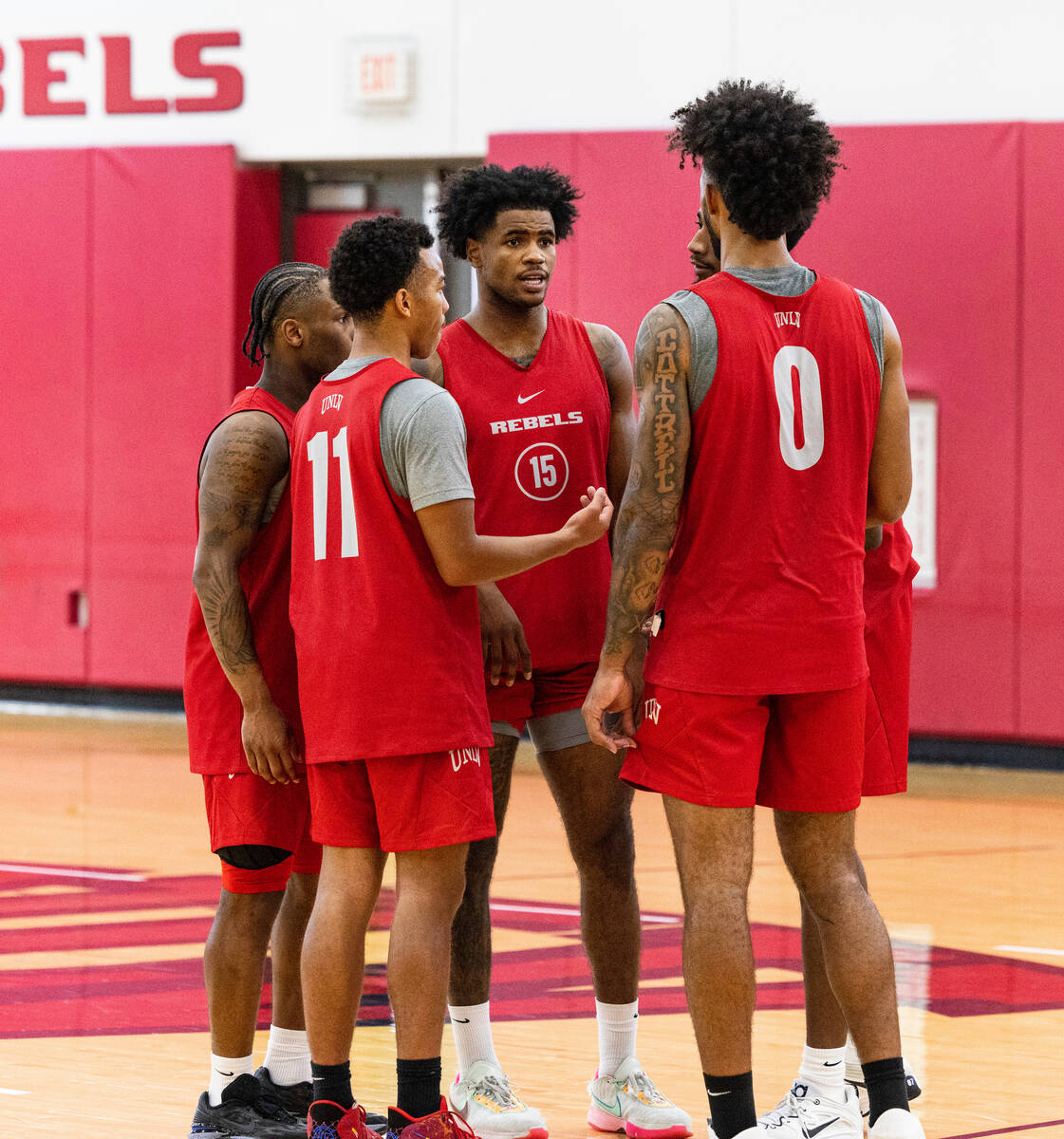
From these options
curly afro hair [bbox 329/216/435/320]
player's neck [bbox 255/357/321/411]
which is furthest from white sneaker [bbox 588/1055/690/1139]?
curly afro hair [bbox 329/216/435/320]

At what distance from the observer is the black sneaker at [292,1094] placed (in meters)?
3.45

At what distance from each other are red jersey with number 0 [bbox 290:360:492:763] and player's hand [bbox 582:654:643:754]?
0.62 ft

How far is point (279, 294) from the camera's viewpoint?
11.4 ft

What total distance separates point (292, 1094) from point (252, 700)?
2.58 ft

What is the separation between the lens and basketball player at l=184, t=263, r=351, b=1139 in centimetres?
328

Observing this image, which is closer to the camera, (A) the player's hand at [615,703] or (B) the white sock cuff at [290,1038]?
(A) the player's hand at [615,703]

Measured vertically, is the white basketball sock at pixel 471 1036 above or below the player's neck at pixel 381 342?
below

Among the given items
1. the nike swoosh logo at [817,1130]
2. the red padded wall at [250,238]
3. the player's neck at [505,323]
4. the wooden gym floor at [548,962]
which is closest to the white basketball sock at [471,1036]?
the wooden gym floor at [548,962]

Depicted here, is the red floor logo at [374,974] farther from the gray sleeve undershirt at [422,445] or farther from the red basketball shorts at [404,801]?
the gray sleeve undershirt at [422,445]

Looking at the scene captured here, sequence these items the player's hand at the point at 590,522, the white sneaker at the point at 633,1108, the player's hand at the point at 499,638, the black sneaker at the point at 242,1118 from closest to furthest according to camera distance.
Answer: the player's hand at the point at 590,522 < the black sneaker at the point at 242,1118 < the white sneaker at the point at 633,1108 < the player's hand at the point at 499,638

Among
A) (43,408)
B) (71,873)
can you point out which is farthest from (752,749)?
(43,408)

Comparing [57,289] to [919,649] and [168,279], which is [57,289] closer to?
[168,279]

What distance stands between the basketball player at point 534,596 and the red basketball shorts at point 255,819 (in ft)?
1.36

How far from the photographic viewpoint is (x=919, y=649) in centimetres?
913
